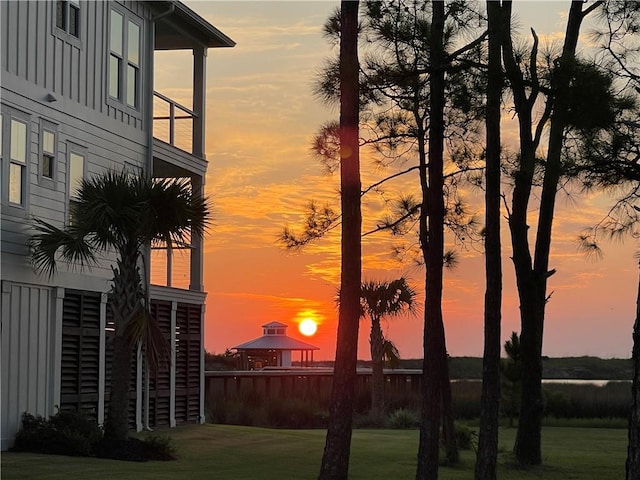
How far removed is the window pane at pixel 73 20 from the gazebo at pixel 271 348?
25543mm

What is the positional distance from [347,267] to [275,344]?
31.5 metres

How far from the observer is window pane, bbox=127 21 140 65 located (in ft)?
75.0

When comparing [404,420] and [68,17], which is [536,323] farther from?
[404,420]

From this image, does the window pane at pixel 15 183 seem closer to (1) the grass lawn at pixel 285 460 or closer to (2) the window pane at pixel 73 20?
(2) the window pane at pixel 73 20

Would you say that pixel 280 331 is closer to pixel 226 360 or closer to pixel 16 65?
pixel 226 360

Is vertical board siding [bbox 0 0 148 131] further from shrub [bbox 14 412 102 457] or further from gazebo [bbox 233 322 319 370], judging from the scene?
gazebo [bbox 233 322 319 370]

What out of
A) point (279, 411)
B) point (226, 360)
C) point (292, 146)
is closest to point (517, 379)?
point (279, 411)

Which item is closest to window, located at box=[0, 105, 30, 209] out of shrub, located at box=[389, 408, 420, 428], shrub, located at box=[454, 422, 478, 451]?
shrub, located at box=[454, 422, 478, 451]

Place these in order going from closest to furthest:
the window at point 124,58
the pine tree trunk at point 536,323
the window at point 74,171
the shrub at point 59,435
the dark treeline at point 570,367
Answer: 1. the shrub at point 59,435
2. the pine tree trunk at point 536,323
3. the window at point 74,171
4. the window at point 124,58
5. the dark treeline at point 570,367


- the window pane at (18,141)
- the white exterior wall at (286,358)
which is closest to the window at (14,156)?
the window pane at (18,141)

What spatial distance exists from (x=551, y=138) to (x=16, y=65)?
8.77m

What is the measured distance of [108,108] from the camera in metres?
21.9

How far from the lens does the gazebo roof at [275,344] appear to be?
150 feet

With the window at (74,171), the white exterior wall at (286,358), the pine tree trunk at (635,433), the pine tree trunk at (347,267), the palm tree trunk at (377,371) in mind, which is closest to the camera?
the pine tree trunk at (635,433)
